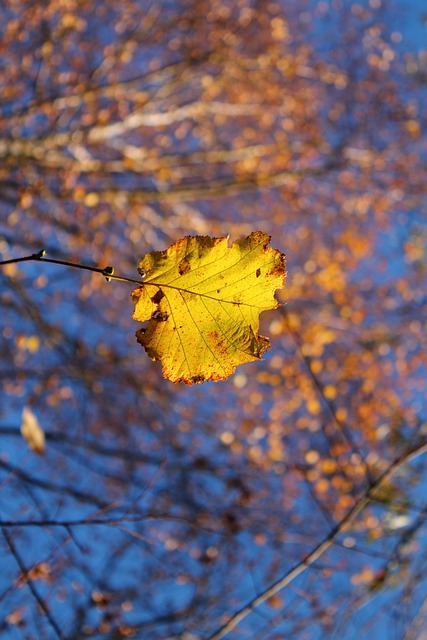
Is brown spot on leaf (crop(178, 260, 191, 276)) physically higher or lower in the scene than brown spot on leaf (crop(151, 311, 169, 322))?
higher

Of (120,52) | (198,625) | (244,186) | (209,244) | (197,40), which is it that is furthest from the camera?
(197,40)

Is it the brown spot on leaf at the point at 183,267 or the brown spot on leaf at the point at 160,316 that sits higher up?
the brown spot on leaf at the point at 183,267

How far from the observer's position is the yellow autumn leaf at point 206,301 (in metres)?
1.04

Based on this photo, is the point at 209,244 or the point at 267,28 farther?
the point at 267,28

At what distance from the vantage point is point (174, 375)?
1.15m

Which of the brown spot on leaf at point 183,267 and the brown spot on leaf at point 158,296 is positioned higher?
the brown spot on leaf at point 183,267

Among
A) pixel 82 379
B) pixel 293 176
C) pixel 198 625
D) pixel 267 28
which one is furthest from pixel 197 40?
pixel 198 625

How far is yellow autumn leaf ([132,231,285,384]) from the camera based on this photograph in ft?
3.42

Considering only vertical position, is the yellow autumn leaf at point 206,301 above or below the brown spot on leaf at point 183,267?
below

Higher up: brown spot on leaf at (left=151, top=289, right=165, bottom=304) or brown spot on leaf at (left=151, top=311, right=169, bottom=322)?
brown spot on leaf at (left=151, top=289, right=165, bottom=304)

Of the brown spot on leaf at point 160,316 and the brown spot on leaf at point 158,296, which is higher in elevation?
the brown spot on leaf at point 158,296

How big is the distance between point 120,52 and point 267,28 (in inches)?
102

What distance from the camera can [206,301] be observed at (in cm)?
109

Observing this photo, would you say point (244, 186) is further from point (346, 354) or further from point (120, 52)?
point (346, 354)
